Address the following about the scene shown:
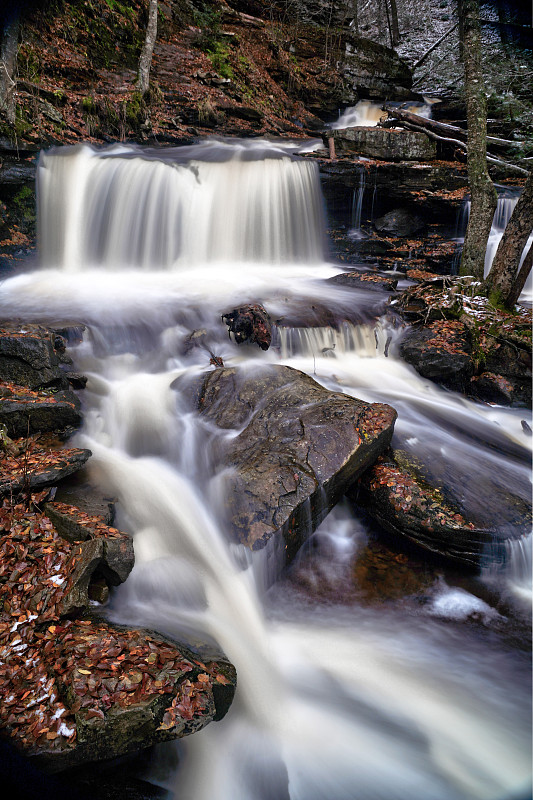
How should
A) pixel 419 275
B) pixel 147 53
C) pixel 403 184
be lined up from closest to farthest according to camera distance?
pixel 419 275 → pixel 403 184 → pixel 147 53

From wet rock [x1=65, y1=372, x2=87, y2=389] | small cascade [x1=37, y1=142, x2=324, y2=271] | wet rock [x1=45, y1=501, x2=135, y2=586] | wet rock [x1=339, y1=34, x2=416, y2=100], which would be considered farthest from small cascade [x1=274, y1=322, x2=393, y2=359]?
wet rock [x1=339, y1=34, x2=416, y2=100]

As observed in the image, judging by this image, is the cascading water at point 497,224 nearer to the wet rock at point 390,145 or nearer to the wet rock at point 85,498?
the wet rock at point 390,145

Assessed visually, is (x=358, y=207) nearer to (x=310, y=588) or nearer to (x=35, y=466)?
(x=310, y=588)

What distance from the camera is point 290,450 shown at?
4.57m

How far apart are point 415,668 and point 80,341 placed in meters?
6.43

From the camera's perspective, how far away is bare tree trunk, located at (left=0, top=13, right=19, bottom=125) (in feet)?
31.7

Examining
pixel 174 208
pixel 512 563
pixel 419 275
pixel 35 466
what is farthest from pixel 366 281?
pixel 35 466

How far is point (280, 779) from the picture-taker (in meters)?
2.88

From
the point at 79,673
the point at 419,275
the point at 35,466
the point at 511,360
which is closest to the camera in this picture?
the point at 79,673

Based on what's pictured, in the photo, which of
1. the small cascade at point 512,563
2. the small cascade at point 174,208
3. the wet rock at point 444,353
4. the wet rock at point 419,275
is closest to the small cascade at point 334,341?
the wet rock at point 444,353

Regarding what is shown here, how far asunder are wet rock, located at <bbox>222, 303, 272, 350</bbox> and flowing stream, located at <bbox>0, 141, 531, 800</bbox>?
226 millimetres

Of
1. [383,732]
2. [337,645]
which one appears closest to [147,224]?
[337,645]

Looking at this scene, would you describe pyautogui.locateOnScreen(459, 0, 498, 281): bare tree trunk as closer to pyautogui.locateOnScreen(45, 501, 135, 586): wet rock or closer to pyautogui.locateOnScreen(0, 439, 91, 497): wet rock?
pyautogui.locateOnScreen(0, 439, 91, 497): wet rock

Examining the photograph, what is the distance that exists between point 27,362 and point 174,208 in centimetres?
741
